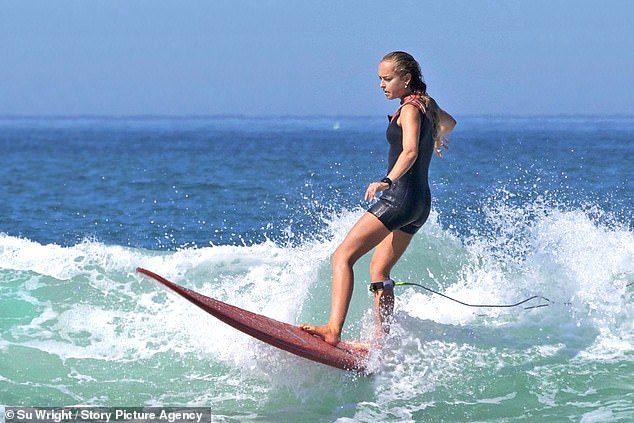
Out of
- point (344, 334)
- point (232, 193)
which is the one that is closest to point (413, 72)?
point (344, 334)

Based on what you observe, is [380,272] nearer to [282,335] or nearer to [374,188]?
[282,335]

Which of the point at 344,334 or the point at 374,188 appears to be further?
the point at 344,334

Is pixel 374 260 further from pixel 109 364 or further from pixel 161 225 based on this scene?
pixel 161 225

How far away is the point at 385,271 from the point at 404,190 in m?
0.64

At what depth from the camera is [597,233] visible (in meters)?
9.05

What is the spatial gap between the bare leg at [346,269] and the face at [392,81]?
0.84 m

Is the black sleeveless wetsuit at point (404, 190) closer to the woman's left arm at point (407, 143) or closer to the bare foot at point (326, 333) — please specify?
the woman's left arm at point (407, 143)

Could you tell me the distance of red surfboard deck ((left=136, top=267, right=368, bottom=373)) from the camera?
624 cm

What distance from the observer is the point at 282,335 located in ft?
20.8

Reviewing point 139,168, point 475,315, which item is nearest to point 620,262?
point 475,315

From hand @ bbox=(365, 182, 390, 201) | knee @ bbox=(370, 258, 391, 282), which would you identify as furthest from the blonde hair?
knee @ bbox=(370, 258, 391, 282)

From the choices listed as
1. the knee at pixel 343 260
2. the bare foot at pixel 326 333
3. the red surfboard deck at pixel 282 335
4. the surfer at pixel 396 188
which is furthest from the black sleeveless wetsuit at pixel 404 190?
the red surfboard deck at pixel 282 335

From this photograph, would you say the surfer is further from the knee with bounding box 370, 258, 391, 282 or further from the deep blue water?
the deep blue water

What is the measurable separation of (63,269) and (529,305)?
4.30m
